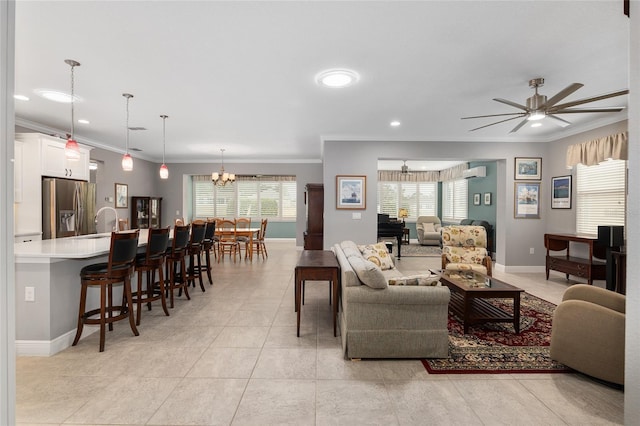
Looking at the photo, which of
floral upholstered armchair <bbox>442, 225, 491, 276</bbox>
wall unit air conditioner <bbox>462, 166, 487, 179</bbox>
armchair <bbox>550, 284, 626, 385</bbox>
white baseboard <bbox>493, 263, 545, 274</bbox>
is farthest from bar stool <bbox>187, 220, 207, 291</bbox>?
wall unit air conditioner <bbox>462, 166, 487, 179</bbox>

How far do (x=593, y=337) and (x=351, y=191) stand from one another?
4124mm

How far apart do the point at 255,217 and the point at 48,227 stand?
6.12 metres

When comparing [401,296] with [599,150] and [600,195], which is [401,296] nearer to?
[599,150]

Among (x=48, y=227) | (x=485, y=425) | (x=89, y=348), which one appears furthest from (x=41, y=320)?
Answer: (x=485, y=425)

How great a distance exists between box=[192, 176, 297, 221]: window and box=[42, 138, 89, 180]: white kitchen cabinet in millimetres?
4894

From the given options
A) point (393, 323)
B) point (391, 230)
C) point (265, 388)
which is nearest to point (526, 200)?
point (391, 230)

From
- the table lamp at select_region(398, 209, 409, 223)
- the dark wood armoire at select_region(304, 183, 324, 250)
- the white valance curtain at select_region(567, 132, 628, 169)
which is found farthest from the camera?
the table lamp at select_region(398, 209, 409, 223)

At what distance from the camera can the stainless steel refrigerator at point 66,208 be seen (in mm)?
4637

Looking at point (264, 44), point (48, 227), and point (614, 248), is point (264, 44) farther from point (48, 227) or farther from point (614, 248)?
point (614, 248)

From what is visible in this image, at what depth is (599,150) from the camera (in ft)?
15.4

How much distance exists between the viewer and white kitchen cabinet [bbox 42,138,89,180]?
4688 millimetres

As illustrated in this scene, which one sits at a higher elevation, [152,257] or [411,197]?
[411,197]

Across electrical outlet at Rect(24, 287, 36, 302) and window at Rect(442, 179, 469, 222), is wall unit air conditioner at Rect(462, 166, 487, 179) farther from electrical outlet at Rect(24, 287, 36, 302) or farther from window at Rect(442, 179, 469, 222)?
electrical outlet at Rect(24, 287, 36, 302)

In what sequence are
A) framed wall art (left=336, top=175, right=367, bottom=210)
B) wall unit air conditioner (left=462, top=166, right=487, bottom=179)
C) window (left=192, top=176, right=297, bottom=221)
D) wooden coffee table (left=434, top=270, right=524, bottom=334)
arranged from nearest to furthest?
wooden coffee table (left=434, top=270, right=524, bottom=334), framed wall art (left=336, top=175, right=367, bottom=210), wall unit air conditioner (left=462, top=166, right=487, bottom=179), window (left=192, top=176, right=297, bottom=221)
